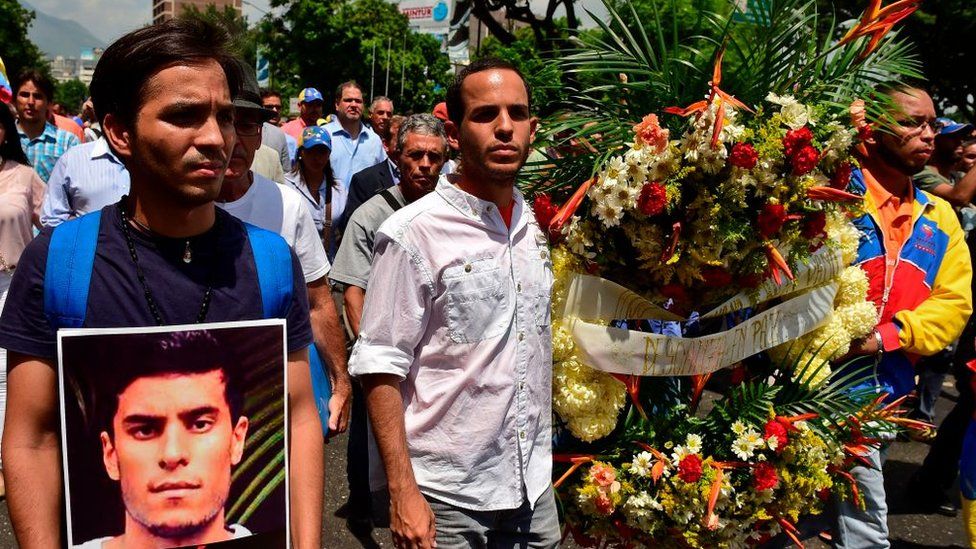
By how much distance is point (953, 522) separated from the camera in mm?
5270

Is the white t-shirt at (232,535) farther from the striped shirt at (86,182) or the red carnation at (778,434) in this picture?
the striped shirt at (86,182)

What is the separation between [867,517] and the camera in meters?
3.59

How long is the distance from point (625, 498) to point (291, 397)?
1378 millimetres

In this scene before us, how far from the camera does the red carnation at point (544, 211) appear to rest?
9.16ft

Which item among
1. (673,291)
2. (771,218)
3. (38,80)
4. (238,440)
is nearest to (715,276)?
(673,291)

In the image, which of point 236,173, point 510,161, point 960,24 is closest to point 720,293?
point 510,161

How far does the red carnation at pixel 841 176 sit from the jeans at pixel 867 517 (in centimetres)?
124

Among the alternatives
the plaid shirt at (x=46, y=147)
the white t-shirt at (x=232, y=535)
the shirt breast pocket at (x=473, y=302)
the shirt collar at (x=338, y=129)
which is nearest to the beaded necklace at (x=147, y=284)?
the white t-shirt at (x=232, y=535)

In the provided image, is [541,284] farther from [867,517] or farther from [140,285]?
[867,517]

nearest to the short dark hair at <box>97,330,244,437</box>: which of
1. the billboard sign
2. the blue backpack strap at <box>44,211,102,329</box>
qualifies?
the blue backpack strap at <box>44,211,102,329</box>

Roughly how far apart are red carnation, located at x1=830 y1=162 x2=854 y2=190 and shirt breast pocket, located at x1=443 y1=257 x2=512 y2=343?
1245mm

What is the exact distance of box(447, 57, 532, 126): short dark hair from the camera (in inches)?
103

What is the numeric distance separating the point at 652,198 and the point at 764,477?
1.01m

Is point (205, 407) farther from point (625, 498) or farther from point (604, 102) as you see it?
point (604, 102)
